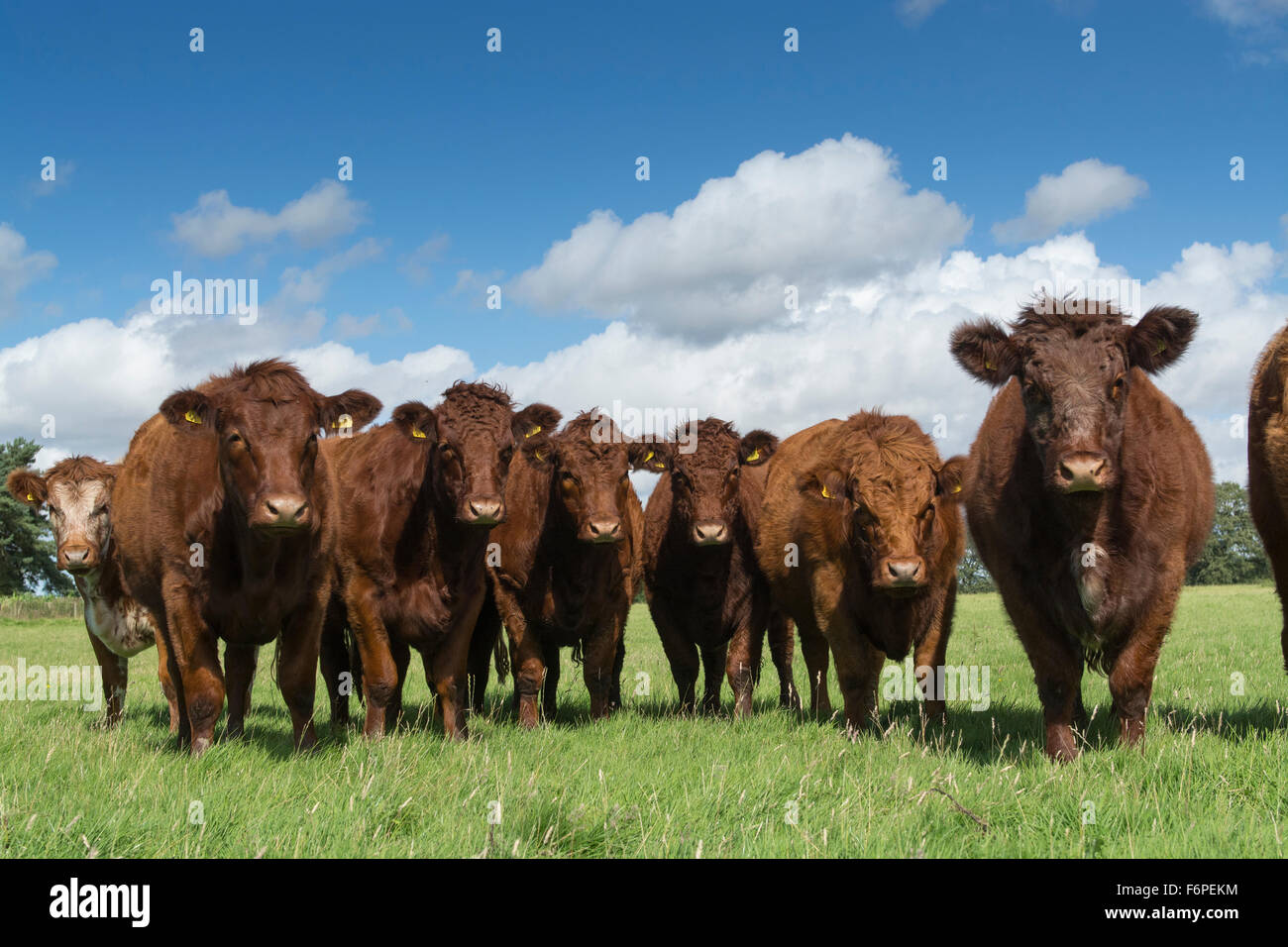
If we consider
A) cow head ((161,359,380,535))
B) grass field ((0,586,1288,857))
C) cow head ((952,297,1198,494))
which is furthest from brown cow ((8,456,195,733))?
cow head ((952,297,1198,494))

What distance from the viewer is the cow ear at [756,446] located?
9.55 metres

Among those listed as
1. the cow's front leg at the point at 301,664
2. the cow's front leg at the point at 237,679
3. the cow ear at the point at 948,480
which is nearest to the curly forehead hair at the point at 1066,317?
the cow ear at the point at 948,480

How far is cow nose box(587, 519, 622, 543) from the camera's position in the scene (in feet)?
26.4

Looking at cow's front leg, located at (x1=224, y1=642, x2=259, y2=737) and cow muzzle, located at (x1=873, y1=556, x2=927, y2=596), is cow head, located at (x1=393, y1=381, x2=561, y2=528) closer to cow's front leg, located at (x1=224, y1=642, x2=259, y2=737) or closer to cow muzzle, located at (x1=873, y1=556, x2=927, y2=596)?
cow's front leg, located at (x1=224, y1=642, x2=259, y2=737)

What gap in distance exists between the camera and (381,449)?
867 centimetres

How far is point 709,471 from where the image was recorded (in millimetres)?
9078

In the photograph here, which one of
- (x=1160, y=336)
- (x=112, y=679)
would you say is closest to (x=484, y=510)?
(x=1160, y=336)

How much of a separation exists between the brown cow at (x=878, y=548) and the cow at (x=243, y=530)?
3727mm

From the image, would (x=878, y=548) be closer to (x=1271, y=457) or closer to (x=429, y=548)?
(x=1271, y=457)

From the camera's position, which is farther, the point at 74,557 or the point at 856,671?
the point at 74,557

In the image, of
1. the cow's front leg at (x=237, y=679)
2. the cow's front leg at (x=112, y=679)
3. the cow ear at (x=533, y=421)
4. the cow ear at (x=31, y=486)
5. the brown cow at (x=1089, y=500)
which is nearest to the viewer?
the brown cow at (x=1089, y=500)

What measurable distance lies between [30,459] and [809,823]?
2638 inches

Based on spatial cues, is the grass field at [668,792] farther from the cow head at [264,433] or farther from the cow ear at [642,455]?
the cow ear at [642,455]

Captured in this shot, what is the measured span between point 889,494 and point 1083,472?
1.86 m
